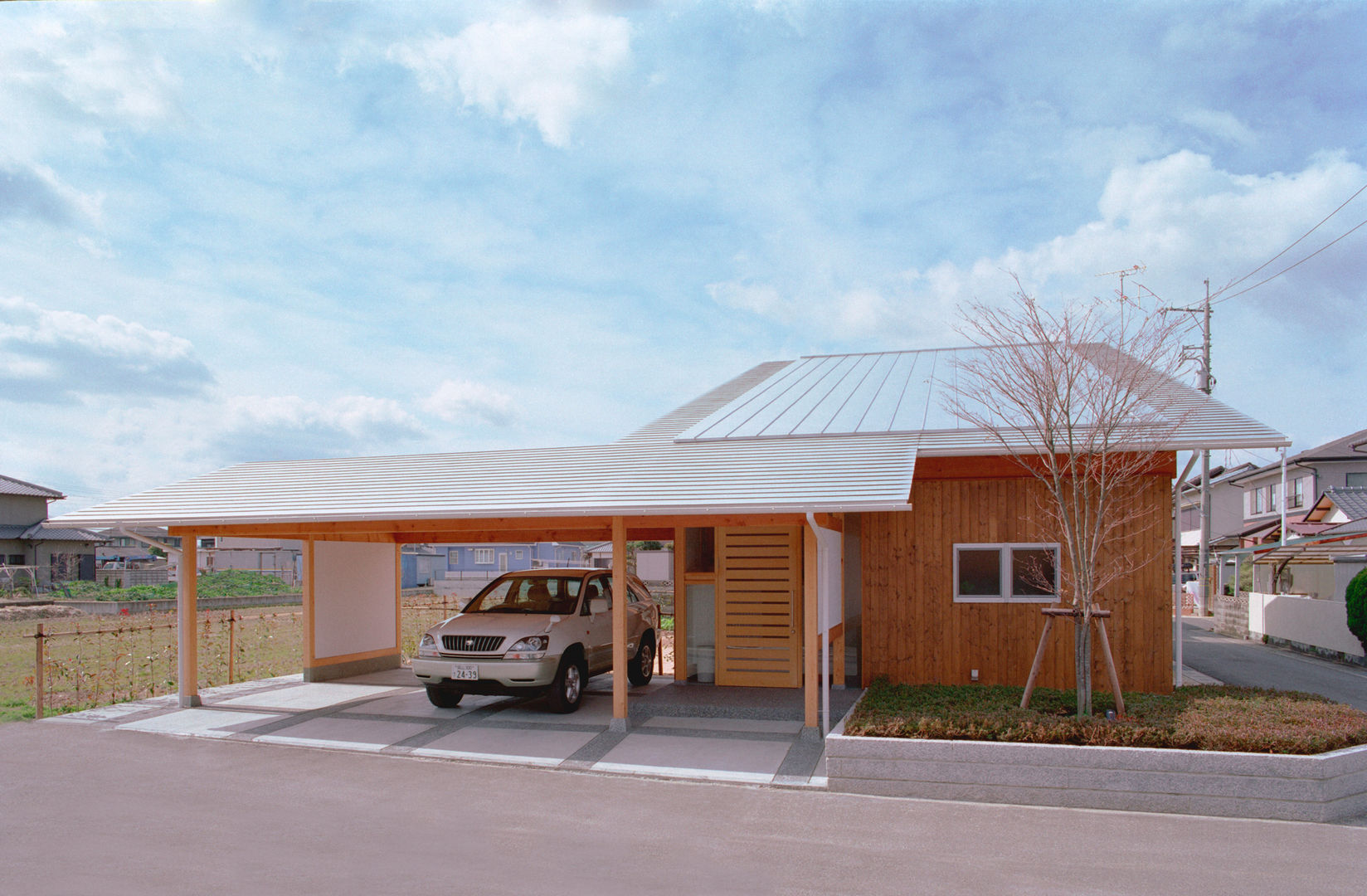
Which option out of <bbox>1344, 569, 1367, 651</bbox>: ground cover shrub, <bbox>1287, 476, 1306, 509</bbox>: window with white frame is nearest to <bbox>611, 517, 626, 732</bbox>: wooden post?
<bbox>1344, 569, 1367, 651</bbox>: ground cover shrub

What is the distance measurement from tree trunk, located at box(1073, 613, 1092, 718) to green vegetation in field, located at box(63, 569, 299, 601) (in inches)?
1133

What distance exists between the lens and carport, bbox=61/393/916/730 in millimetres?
9195

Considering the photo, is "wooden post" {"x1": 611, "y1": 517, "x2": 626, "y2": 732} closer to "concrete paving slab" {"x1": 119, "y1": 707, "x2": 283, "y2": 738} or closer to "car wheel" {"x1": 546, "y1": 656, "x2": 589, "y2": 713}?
"car wheel" {"x1": 546, "y1": 656, "x2": 589, "y2": 713}

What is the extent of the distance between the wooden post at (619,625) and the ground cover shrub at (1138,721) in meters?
A: 2.55

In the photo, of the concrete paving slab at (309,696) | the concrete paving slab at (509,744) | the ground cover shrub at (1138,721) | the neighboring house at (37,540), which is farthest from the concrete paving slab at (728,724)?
the neighboring house at (37,540)

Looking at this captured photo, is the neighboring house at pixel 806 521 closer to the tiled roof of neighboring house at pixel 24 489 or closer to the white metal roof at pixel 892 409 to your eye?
the white metal roof at pixel 892 409

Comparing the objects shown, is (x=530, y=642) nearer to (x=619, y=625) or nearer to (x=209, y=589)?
(x=619, y=625)

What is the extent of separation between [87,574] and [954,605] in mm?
45884

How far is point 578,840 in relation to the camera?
635 cm

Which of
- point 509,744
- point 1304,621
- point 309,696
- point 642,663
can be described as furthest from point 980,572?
point 1304,621

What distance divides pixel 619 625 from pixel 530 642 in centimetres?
132

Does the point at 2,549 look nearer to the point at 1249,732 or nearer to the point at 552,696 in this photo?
the point at 552,696

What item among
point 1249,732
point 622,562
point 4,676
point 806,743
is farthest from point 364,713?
point 1249,732

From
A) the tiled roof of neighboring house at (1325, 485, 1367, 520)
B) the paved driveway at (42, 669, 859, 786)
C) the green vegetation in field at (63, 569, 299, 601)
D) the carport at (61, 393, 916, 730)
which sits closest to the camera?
the paved driveway at (42, 669, 859, 786)
